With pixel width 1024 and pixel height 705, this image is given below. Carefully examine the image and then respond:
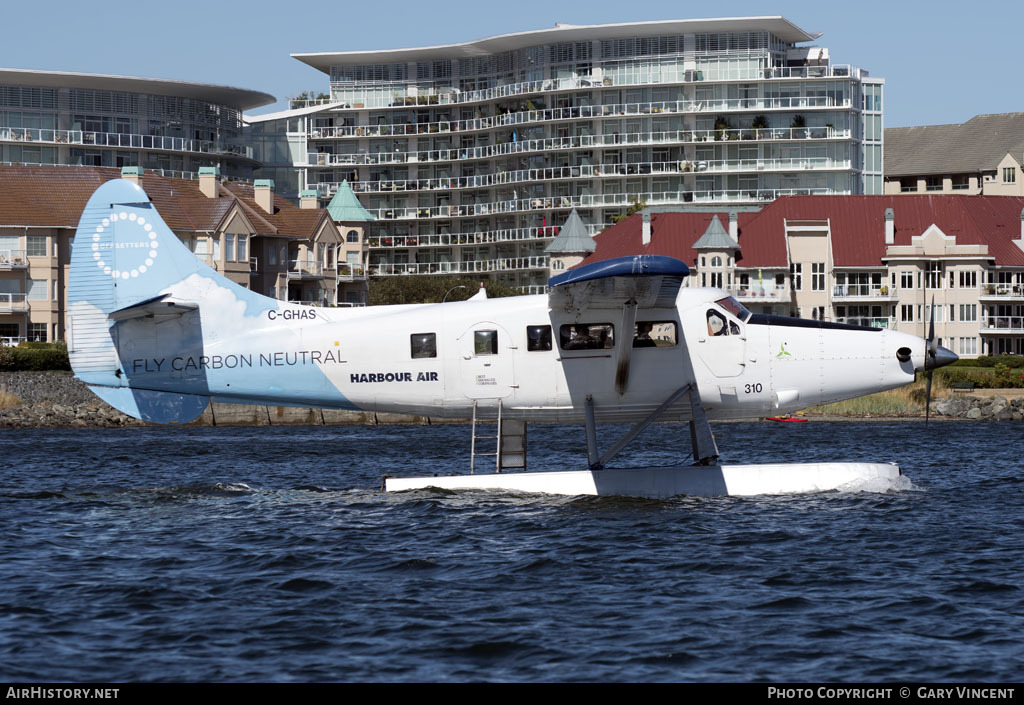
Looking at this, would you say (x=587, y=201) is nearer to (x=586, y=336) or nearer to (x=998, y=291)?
(x=998, y=291)

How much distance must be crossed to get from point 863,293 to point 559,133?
42000mm

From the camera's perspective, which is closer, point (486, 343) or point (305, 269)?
point (486, 343)

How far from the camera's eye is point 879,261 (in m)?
80.7

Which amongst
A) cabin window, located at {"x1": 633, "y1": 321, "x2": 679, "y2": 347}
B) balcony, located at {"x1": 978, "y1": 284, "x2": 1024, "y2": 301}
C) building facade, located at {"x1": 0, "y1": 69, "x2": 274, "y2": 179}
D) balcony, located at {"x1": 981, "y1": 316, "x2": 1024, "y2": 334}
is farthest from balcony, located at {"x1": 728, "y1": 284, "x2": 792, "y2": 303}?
cabin window, located at {"x1": 633, "y1": 321, "x2": 679, "y2": 347}

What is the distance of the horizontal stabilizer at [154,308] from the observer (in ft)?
68.9

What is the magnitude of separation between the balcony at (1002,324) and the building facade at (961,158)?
44.6 m

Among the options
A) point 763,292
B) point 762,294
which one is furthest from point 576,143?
point 762,294

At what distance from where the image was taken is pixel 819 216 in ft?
271

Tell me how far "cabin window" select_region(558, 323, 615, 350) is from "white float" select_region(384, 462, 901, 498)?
194cm

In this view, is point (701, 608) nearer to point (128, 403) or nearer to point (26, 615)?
point (26, 615)

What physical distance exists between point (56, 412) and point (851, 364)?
127 feet

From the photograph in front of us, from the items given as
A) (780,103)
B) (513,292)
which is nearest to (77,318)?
(513,292)

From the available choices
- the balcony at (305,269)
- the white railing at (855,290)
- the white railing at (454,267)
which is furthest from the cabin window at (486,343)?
the white railing at (454,267)

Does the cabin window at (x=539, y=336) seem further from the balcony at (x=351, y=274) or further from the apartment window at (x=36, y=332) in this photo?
the balcony at (x=351, y=274)
